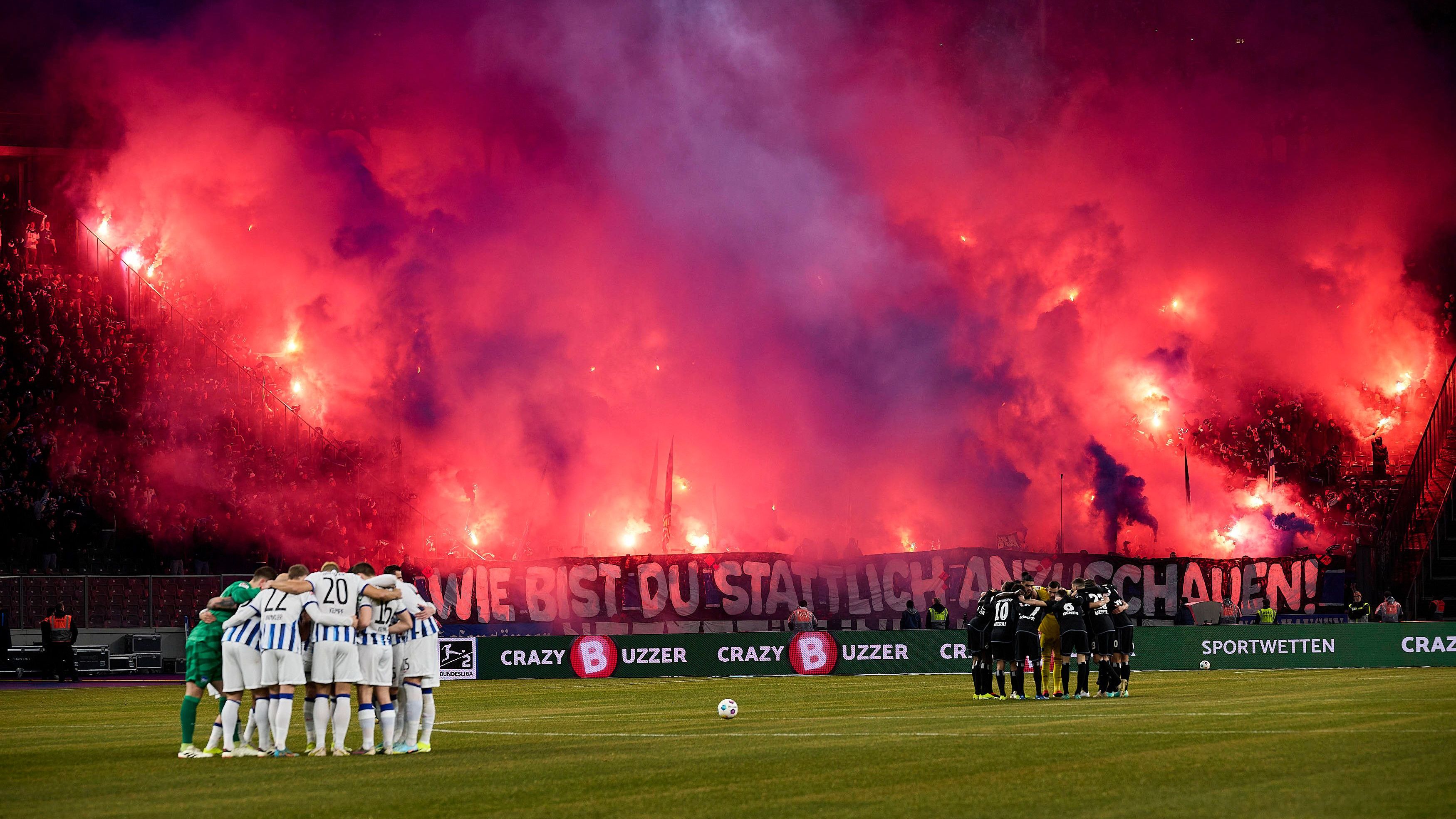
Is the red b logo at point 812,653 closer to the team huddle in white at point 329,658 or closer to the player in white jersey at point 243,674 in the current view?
the team huddle in white at point 329,658

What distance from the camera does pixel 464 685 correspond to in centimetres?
4406

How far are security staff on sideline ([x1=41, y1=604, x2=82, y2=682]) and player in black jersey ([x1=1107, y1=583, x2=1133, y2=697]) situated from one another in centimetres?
3274

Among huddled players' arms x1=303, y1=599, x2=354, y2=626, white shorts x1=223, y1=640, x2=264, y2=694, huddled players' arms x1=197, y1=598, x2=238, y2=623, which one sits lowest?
white shorts x1=223, y1=640, x2=264, y2=694

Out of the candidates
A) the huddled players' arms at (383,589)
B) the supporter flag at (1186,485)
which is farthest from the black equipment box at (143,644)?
the supporter flag at (1186,485)

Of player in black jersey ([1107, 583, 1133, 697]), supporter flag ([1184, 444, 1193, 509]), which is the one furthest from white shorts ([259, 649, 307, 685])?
supporter flag ([1184, 444, 1193, 509])

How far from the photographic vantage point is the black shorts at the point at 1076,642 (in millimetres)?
28641

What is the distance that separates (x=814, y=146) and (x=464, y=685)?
43.3 metres

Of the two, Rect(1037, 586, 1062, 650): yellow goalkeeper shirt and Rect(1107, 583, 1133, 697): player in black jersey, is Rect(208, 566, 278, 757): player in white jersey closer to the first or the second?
Rect(1037, 586, 1062, 650): yellow goalkeeper shirt

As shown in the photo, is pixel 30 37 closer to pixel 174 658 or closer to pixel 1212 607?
pixel 174 658

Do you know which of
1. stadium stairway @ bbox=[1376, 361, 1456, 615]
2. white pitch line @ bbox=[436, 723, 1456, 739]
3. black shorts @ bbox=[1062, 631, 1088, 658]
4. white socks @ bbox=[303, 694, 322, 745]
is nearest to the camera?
white pitch line @ bbox=[436, 723, 1456, 739]

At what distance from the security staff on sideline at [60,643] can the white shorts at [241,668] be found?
30394 mm

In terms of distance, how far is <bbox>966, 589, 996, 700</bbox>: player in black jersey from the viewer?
96.8 feet

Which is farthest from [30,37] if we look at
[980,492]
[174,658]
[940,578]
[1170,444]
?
[1170,444]

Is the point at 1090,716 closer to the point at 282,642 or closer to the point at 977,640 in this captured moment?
the point at 977,640
